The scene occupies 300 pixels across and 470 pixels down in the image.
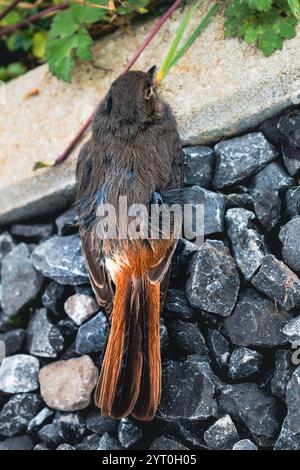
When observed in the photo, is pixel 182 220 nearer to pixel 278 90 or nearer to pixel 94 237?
pixel 94 237

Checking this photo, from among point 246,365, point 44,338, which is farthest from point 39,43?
point 246,365

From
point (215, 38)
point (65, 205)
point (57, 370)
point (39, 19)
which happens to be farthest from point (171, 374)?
point (39, 19)

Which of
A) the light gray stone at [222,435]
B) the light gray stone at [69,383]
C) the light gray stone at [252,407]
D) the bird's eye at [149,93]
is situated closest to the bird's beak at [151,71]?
the bird's eye at [149,93]

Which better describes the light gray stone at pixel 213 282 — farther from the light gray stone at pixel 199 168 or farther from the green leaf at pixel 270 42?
the green leaf at pixel 270 42

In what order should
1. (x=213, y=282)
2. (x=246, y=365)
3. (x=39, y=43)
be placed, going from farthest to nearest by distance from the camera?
(x=39, y=43), (x=213, y=282), (x=246, y=365)

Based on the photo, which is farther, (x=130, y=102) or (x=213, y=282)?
(x=130, y=102)

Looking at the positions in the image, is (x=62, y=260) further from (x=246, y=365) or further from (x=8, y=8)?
(x=8, y=8)
